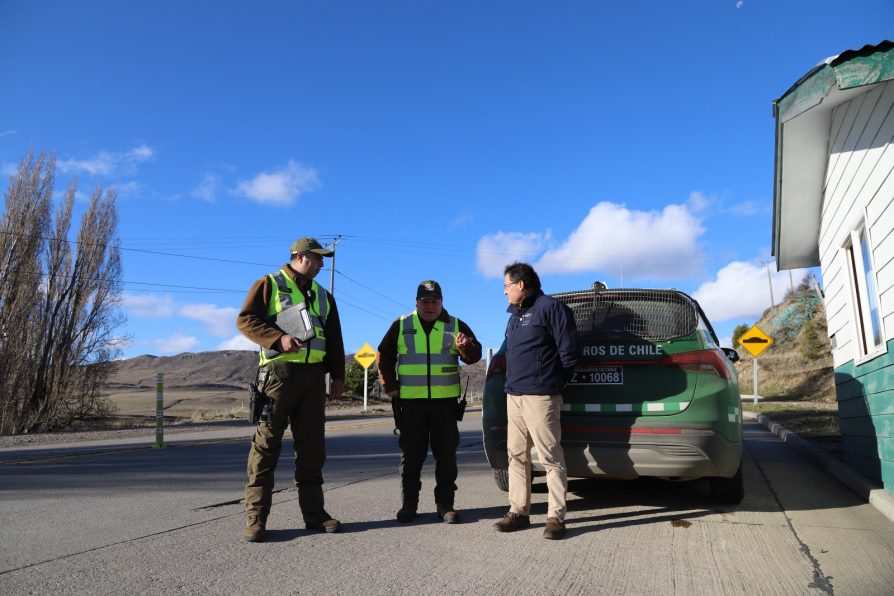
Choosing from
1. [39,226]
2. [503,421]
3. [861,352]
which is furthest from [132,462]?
[39,226]

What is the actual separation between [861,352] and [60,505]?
25.3ft

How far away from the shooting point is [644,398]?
490 cm

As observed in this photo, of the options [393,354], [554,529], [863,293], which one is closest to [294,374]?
[393,354]

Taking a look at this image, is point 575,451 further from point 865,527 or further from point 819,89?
point 819,89

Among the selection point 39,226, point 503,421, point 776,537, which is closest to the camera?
point 776,537

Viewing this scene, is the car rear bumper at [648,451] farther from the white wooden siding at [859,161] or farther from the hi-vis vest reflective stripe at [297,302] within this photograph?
the white wooden siding at [859,161]

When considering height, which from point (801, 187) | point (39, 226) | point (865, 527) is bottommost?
point (865, 527)

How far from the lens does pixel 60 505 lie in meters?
5.77

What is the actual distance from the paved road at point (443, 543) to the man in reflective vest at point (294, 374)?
291mm

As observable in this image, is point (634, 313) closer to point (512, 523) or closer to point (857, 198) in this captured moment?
point (512, 523)

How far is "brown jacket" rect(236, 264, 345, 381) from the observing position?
4367 mm

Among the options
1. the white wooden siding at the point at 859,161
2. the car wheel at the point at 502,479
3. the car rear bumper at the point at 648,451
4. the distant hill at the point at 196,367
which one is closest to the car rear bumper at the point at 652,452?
the car rear bumper at the point at 648,451

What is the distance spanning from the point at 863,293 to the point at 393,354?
4948 mm

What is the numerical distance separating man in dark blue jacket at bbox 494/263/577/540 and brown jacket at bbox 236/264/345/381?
1.29 m
